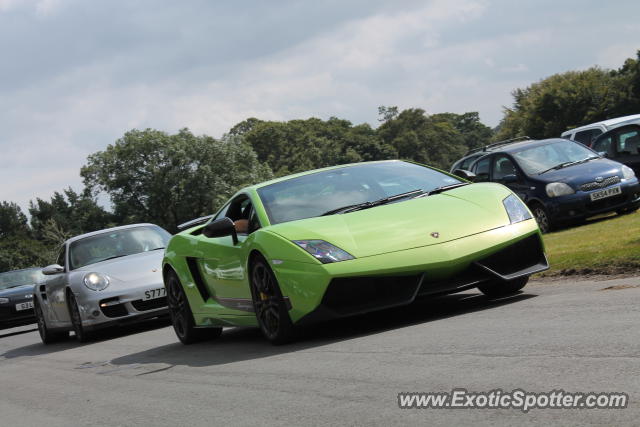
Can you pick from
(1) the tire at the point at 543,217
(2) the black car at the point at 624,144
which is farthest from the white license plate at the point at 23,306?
(2) the black car at the point at 624,144

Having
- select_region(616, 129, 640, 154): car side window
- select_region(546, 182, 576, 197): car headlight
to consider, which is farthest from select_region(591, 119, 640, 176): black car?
select_region(546, 182, 576, 197): car headlight

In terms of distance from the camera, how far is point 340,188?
840 centimetres

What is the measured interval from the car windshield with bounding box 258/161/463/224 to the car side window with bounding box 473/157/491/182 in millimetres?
10972

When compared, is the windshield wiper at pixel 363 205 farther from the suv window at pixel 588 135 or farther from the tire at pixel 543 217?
the suv window at pixel 588 135

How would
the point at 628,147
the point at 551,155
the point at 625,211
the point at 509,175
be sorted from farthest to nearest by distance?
the point at 628,147
the point at 509,175
the point at 551,155
the point at 625,211

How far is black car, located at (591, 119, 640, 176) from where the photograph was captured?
19.7 metres

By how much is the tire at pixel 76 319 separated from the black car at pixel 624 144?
10769 mm

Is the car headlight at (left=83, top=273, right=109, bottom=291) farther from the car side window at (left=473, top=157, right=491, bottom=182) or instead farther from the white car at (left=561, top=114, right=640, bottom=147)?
the white car at (left=561, top=114, right=640, bottom=147)

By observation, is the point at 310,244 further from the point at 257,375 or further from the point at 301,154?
the point at 301,154

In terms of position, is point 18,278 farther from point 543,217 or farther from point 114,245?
point 543,217

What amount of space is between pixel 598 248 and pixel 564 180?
18.9ft

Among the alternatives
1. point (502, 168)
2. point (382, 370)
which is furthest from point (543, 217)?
point (382, 370)

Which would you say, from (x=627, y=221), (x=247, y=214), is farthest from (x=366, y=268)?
(x=627, y=221)

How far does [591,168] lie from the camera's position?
17.1 meters
